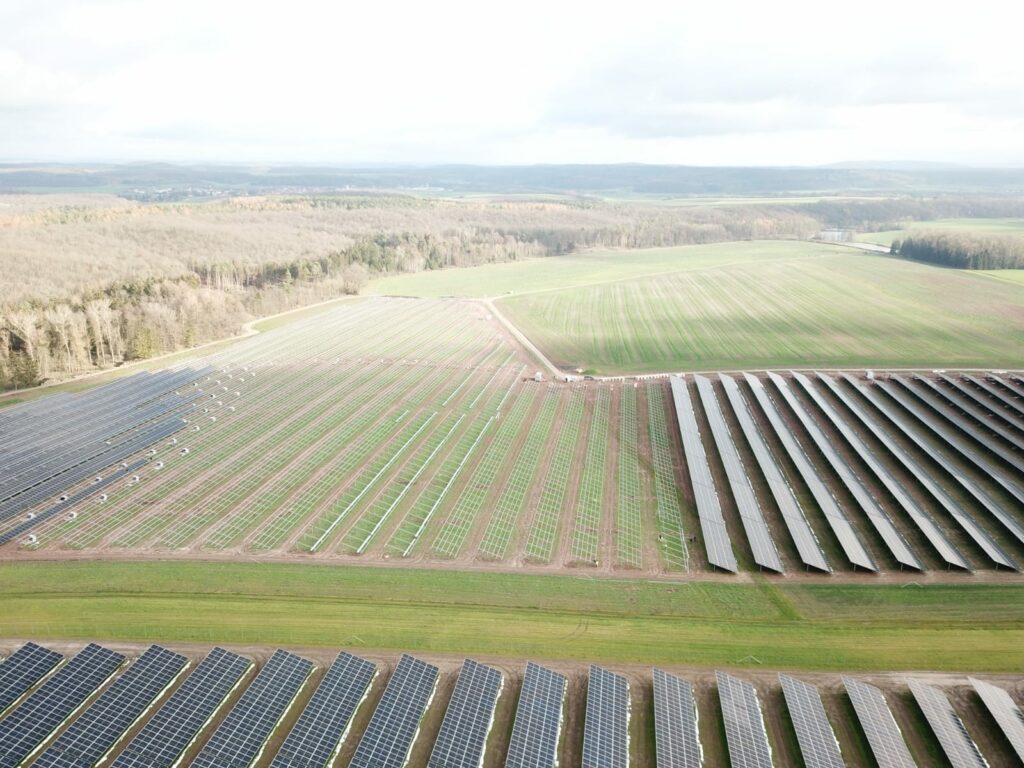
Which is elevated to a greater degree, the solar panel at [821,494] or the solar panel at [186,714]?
the solar panel at [821,494]

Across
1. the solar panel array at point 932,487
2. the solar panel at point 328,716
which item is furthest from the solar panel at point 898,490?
the solar panel at point 328,716

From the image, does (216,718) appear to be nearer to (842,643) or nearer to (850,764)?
(850,764)

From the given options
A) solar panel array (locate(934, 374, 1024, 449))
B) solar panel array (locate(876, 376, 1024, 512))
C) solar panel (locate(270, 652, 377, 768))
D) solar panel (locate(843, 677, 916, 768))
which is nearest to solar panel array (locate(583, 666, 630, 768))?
solar panel (locate(843, 677, 916, 768))

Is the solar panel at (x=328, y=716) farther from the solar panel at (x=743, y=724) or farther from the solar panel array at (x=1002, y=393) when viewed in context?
the solar panel array at (x=1002, y=393)

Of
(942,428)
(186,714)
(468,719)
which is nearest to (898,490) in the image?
(942,428)

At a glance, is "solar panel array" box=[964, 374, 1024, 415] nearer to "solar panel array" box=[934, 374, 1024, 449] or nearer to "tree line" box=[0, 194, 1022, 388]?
"solar panel array" box=[934, 374, 1024, 449]

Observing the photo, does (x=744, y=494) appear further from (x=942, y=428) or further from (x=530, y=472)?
(x=942, y=428)
